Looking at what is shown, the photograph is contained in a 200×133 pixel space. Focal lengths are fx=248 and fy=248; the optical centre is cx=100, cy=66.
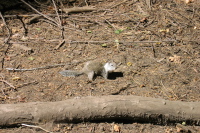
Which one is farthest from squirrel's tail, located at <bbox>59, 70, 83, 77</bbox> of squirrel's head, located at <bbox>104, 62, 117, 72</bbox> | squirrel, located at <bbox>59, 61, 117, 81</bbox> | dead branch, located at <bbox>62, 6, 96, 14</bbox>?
dead branch, located at <bbox>62, 6, 96, 14</bbox>

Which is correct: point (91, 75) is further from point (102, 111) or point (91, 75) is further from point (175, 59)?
point (175, 59)

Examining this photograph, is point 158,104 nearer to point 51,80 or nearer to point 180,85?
point 180,85

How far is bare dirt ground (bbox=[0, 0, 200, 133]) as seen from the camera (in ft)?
13.3

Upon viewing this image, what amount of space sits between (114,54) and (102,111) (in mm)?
2103

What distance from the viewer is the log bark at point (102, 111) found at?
3.25m

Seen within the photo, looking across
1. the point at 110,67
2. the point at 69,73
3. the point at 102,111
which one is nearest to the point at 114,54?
the point at 110,67

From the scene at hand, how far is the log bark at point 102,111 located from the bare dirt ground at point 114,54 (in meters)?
0.13

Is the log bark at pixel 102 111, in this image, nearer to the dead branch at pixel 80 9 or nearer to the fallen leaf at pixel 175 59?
the fallen leaf at pixel 175 59

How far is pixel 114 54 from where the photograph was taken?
531 cm

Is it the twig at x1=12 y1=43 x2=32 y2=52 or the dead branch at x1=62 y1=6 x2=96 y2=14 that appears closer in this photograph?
the twig at x1=12 y1=43 x2=32 y2=52

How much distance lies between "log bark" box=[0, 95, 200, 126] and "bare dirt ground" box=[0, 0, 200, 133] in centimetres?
13

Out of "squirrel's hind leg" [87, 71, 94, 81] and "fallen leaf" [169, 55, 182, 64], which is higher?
"fallen leaf" [169, 55, 182, 64]

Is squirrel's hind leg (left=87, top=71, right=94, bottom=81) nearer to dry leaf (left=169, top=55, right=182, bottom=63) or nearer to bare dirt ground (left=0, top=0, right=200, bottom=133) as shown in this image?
bare dirt ground (left=0, top=0, right=200, bottom=133)

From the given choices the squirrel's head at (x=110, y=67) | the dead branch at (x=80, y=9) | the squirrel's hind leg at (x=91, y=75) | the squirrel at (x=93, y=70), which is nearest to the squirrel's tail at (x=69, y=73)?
the squirrel at (x=93, y=70)
